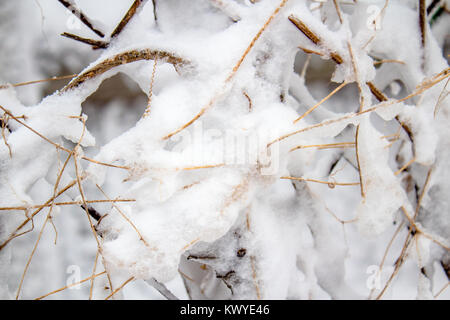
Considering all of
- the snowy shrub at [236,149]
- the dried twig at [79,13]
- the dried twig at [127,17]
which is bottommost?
the snowy shrub at [236,149]

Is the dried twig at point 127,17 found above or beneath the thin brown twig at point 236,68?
above

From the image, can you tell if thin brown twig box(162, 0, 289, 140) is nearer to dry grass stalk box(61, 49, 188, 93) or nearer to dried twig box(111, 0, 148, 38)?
dry grass stalk box(61, 49, 188, 93)

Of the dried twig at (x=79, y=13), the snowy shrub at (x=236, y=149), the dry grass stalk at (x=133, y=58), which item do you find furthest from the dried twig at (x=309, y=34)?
the dried twig at (x=79, y=13)


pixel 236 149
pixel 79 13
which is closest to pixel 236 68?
pixel 236 149

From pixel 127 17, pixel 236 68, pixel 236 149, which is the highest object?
pixel 127 17

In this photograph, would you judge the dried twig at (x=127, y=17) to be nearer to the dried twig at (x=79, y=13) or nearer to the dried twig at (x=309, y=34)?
the dried twig at (x=79, y=13)

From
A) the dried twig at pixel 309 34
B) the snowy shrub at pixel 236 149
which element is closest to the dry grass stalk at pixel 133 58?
the snowy shrub at pixel 236 149

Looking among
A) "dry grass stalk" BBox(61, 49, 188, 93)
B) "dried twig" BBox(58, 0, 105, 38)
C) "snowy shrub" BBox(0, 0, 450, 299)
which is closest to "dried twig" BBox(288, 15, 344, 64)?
"snowy shrub" BBox(0, 0, 450, 299)

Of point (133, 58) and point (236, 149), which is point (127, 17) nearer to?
point (133, 58)

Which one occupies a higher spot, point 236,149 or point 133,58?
point 133,58
